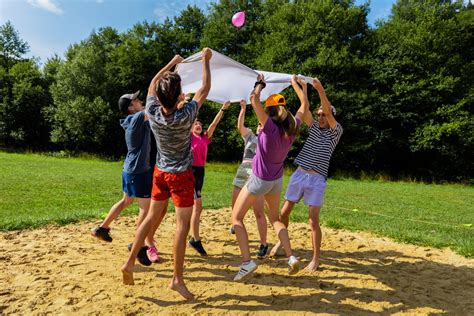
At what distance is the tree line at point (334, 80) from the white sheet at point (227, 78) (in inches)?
915

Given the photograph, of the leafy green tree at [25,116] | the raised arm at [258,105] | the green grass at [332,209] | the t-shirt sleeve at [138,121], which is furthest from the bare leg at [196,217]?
the leafy green tree at [25,116]

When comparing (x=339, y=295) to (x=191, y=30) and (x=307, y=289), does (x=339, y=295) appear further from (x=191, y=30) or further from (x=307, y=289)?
(x=191, y=30)

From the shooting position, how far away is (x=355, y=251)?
597 cm

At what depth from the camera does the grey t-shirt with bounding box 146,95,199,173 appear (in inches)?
141

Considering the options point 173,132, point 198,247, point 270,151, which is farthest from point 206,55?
point 198,247

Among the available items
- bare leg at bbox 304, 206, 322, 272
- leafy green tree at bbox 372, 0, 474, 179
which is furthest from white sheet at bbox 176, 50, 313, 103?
leafy green tree at bbox 372, 0, 474, 179

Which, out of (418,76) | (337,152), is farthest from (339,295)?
(418,76)

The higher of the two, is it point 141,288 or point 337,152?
point 337,152

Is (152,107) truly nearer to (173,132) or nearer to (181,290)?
(173,132)

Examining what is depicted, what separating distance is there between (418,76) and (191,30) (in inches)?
973

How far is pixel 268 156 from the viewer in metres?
4.16

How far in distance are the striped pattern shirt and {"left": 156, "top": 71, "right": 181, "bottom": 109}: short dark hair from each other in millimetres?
2035

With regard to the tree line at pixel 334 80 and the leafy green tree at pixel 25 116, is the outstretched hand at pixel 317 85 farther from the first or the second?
the leafy green tree at pixel 25 116

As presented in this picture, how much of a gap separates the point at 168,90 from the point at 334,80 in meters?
28.4
